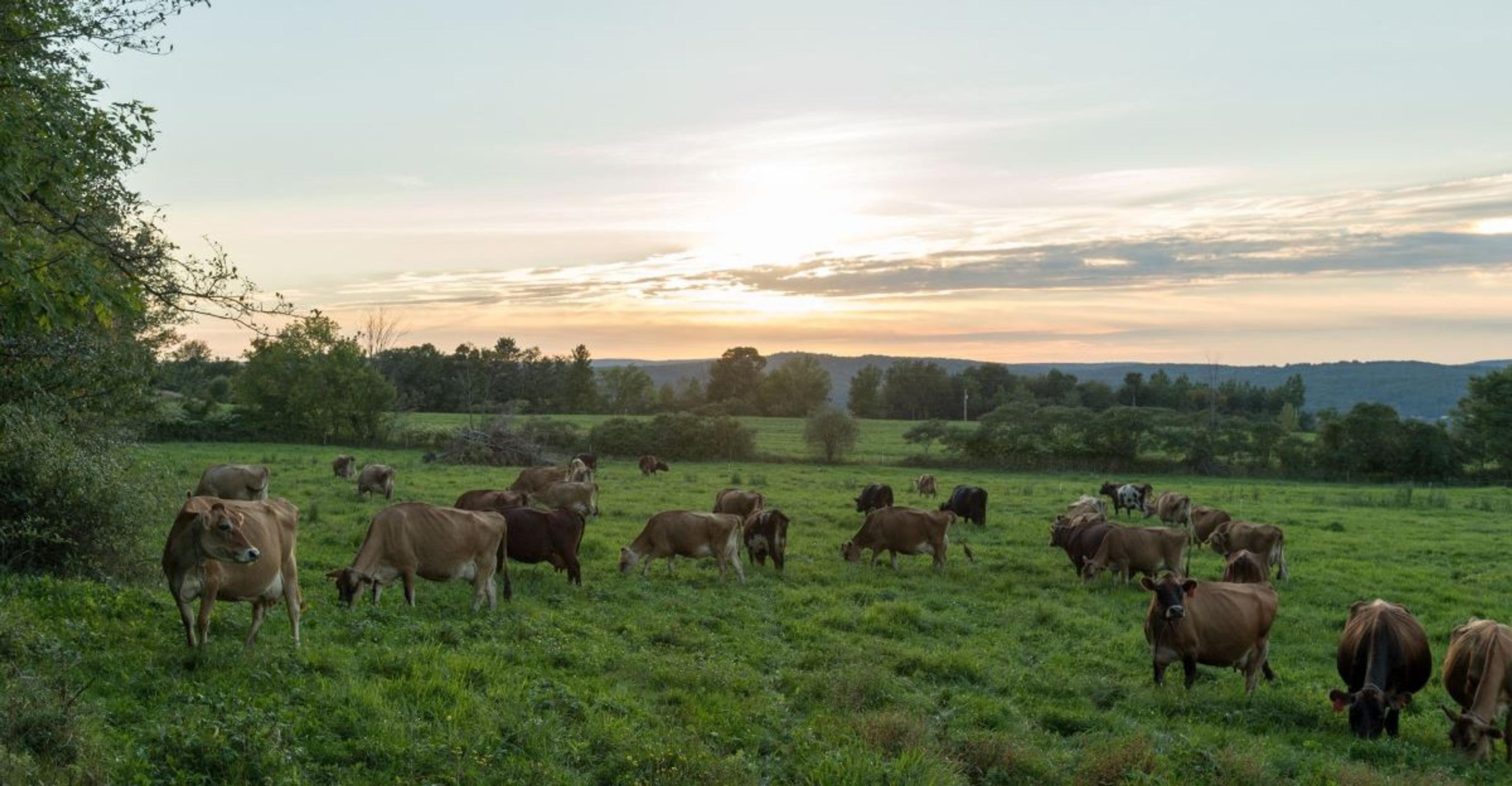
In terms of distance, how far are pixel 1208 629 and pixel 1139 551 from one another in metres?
7.27

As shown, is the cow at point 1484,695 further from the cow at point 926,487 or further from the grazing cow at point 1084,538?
the cow at point 926,487

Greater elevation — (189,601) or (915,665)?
(189,601)

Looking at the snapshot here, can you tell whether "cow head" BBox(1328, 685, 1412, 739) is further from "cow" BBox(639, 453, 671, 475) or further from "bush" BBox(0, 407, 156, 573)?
"cow" BBox(639, 453, 671, 475)

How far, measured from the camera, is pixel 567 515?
1712 cm

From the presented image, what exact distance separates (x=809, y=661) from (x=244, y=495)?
17.3 m

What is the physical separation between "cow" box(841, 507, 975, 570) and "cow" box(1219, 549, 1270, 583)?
5.66 meters

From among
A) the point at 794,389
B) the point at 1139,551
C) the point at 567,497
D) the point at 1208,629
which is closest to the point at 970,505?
the point at 1139,551

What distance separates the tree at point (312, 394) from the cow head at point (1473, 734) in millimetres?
58448

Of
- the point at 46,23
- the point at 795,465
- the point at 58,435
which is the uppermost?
the point at 46,23

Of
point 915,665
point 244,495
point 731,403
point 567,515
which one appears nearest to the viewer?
point 915,665

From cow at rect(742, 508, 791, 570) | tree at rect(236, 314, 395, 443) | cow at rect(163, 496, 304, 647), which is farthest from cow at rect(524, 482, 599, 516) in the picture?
tree at rect(236, 314, 395, 443)

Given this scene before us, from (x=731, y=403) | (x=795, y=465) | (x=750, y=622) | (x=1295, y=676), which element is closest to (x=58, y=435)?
(x=750, y=622)

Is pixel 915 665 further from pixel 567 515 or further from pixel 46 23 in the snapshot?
pixel 46 23

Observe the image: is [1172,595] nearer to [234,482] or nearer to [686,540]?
[686,540]
